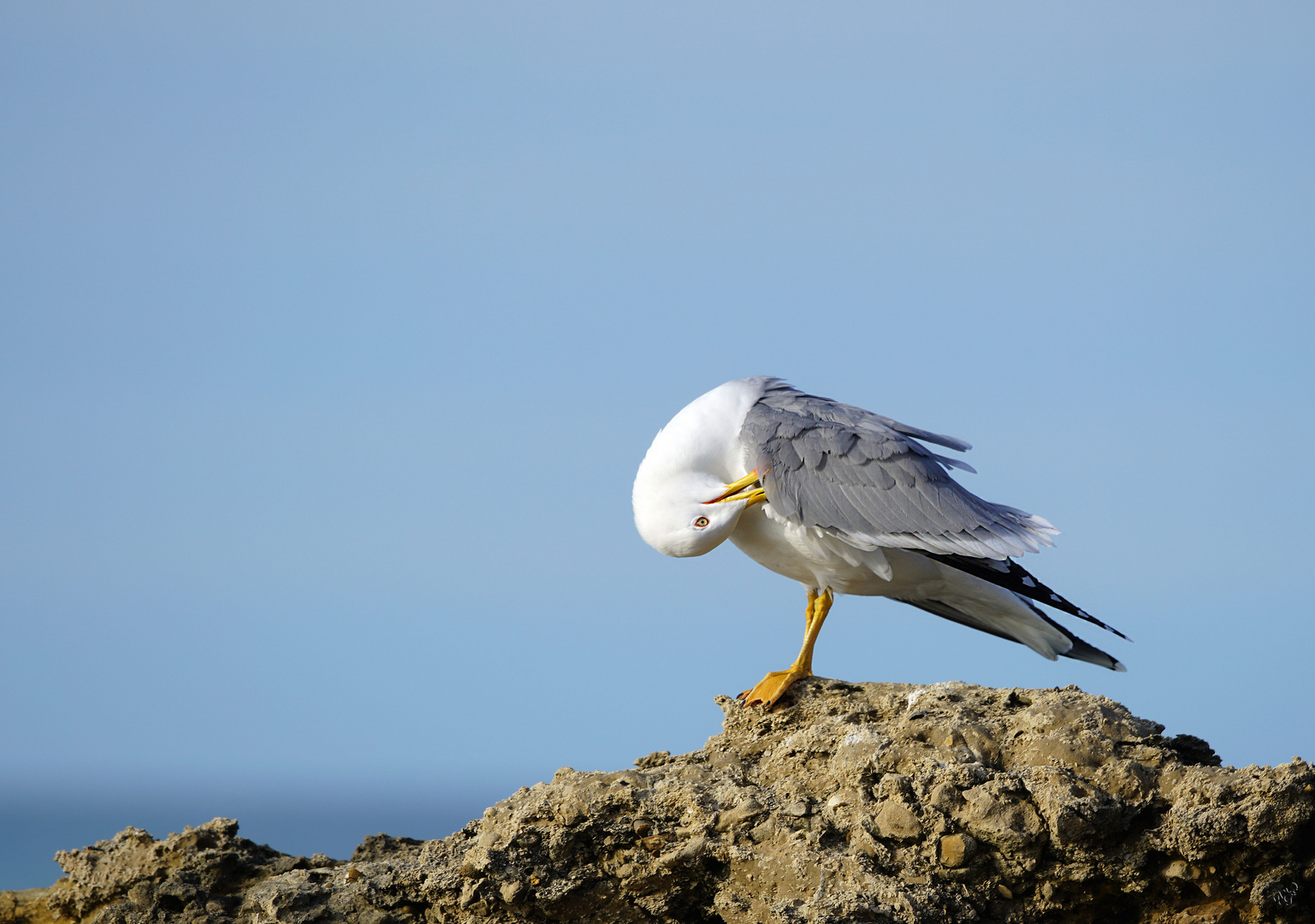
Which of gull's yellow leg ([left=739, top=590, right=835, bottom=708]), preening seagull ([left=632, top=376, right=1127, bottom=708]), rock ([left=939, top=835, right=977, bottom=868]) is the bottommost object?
rock ([left=939, top=835, right=977, bottom=868])

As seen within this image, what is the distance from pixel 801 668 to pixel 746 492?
100 cm

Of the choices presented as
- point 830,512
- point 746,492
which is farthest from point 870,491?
point 746,492

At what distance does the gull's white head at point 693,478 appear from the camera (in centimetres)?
659

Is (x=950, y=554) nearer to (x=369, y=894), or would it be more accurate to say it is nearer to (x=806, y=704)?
(x=806, y=704)

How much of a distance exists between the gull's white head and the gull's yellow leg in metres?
0.69

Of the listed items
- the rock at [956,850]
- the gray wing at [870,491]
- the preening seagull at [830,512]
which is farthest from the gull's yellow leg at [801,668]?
the rock at [956,850]

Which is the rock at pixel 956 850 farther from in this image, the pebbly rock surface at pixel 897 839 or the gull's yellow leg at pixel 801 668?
the gull's yellow leg at pixel 801 668

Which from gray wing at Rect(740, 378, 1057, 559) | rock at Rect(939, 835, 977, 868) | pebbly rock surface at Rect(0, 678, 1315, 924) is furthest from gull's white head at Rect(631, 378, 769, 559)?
rock at Rect(939, 835, 977, 868)

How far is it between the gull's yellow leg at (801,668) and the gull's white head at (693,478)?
69 centimetres

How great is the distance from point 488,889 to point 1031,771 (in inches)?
95.8

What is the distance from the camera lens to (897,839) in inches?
202

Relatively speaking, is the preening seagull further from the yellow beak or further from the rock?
the rock

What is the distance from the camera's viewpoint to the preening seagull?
6.42 m

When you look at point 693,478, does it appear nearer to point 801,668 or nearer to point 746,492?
point 746,492
